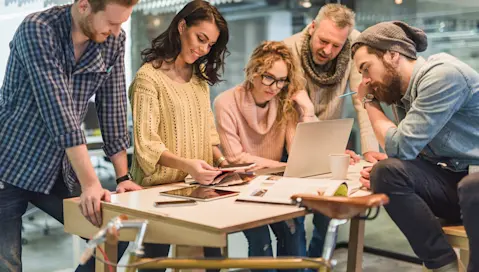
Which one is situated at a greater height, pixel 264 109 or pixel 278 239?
pixel 264 109

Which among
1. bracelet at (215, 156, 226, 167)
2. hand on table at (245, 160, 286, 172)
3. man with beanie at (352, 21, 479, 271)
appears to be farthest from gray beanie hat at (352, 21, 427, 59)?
bracelet at (215, 156, 226, 167)

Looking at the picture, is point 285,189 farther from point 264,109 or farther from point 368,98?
point 264,109

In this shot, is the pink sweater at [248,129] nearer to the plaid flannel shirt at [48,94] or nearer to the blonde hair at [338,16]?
the blonde hair at [338,16]

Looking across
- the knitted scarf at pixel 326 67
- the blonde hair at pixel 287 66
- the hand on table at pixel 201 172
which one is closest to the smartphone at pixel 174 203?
the hand on table at pixel 201 172

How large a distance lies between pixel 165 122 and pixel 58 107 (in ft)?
1.86

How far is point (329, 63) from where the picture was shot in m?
3.15

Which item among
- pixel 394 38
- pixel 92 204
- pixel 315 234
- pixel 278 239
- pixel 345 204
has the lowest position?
pixel 315 234

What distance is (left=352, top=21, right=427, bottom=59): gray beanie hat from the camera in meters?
2.32

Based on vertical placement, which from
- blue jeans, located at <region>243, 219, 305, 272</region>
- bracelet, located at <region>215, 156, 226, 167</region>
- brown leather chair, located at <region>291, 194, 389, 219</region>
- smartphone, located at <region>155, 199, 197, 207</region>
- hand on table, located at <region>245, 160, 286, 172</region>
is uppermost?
brown leather chair, located at <region>291, 194, 389, 219</region>

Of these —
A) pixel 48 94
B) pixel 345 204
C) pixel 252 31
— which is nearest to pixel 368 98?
pixel 345 204

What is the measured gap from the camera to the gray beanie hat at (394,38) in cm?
232

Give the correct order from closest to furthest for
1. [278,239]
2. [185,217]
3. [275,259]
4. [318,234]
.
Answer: [275,259] < [185,217] < [278,239] < [318,234]

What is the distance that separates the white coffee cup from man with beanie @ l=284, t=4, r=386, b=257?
512mm

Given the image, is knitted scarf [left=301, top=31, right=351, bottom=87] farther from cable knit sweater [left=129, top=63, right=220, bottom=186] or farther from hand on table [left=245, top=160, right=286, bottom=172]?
cable knit sweater [left=129, top=63, right=220, bottom=186]
